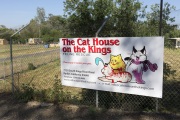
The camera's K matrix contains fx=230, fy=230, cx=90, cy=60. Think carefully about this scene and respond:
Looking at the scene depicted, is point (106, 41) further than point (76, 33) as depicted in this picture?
No

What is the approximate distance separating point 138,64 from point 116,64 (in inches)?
19.0

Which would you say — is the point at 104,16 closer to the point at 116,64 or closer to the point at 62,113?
the point at 116,64

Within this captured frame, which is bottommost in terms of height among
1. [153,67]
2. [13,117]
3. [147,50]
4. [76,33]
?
[13,117]

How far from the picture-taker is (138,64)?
15.6 feet

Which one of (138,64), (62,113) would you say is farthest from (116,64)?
(62,113)

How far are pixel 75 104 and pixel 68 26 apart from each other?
8.16 ft

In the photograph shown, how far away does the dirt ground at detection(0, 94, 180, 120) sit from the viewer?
193 inches

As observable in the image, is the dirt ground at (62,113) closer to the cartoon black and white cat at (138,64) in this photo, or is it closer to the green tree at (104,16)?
the cartoon black and white cat at (138,64)

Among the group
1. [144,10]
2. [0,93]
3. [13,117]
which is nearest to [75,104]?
[13,117]

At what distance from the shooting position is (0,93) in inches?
287

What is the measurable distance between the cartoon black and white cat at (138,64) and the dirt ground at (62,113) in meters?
0.82

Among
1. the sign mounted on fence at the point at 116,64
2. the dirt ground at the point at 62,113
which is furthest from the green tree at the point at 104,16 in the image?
the dirt ground at the point at 62,113

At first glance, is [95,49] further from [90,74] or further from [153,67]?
[153,67]

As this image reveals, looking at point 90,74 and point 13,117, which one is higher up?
point 90,74
